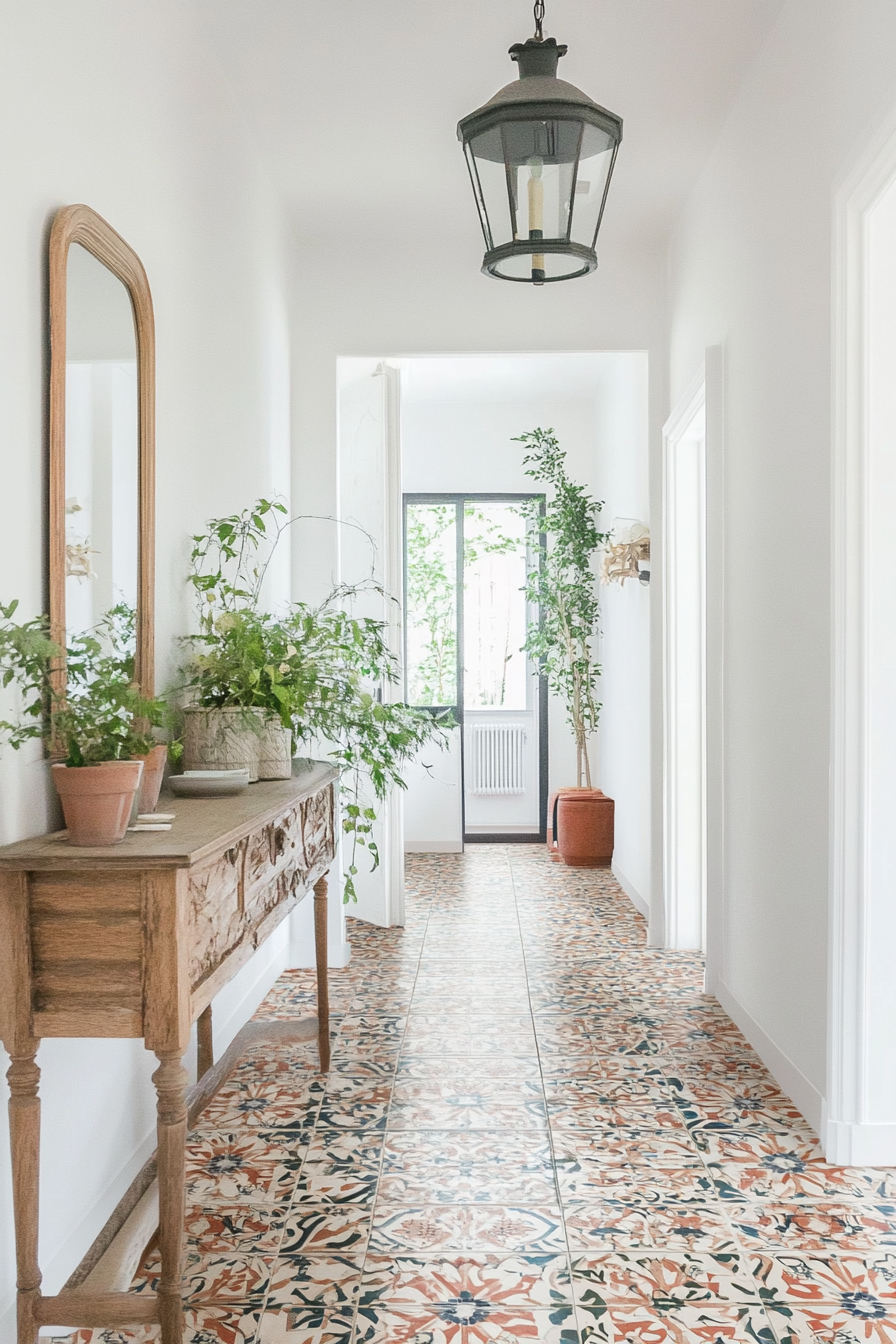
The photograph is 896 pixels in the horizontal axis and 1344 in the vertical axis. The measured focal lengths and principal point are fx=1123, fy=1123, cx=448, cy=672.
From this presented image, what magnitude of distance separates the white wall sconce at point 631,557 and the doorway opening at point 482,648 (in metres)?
1.92

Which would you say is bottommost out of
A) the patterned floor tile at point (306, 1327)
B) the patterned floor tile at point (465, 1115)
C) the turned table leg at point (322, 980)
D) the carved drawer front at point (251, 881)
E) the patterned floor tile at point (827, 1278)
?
the patterned floor tile at point (465, 1115)

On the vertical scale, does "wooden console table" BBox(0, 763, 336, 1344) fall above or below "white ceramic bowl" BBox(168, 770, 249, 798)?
below

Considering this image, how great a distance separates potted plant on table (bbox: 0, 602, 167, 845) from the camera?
180cm

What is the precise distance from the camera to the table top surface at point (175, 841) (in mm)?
1751

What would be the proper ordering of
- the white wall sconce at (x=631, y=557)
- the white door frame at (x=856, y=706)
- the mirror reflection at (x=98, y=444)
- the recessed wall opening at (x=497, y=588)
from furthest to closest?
the recessed wall opening at (x=497, y=588)
the white wall sconce at (x=631, y=557)
the white door frame at (x=856, y=706)
the mirror reflection at (x=98, y=444)

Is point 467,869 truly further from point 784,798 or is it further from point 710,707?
point 784,798

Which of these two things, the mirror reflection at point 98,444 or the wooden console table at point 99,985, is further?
the mirror reflection at point 98,444

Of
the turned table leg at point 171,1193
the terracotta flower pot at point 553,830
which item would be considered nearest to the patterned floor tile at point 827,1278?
the turned table leg at point 171,1193

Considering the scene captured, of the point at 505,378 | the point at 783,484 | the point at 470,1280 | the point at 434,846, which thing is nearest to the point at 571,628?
the point at 505,378

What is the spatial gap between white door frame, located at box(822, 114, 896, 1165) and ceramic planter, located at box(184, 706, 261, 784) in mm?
1458

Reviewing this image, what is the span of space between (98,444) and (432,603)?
17.5 feet

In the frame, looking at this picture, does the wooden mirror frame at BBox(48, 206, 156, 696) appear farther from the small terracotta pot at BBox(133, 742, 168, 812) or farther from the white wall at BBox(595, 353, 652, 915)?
the white wall at BBox(595, 353, 652, 915)

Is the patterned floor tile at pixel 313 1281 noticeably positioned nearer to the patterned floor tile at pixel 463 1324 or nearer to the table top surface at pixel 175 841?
the patterned floor tile at pixel 463 1324

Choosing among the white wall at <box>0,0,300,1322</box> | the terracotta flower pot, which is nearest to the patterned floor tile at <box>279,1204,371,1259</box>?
the white wall at <box>0,0,300,1322</box>
